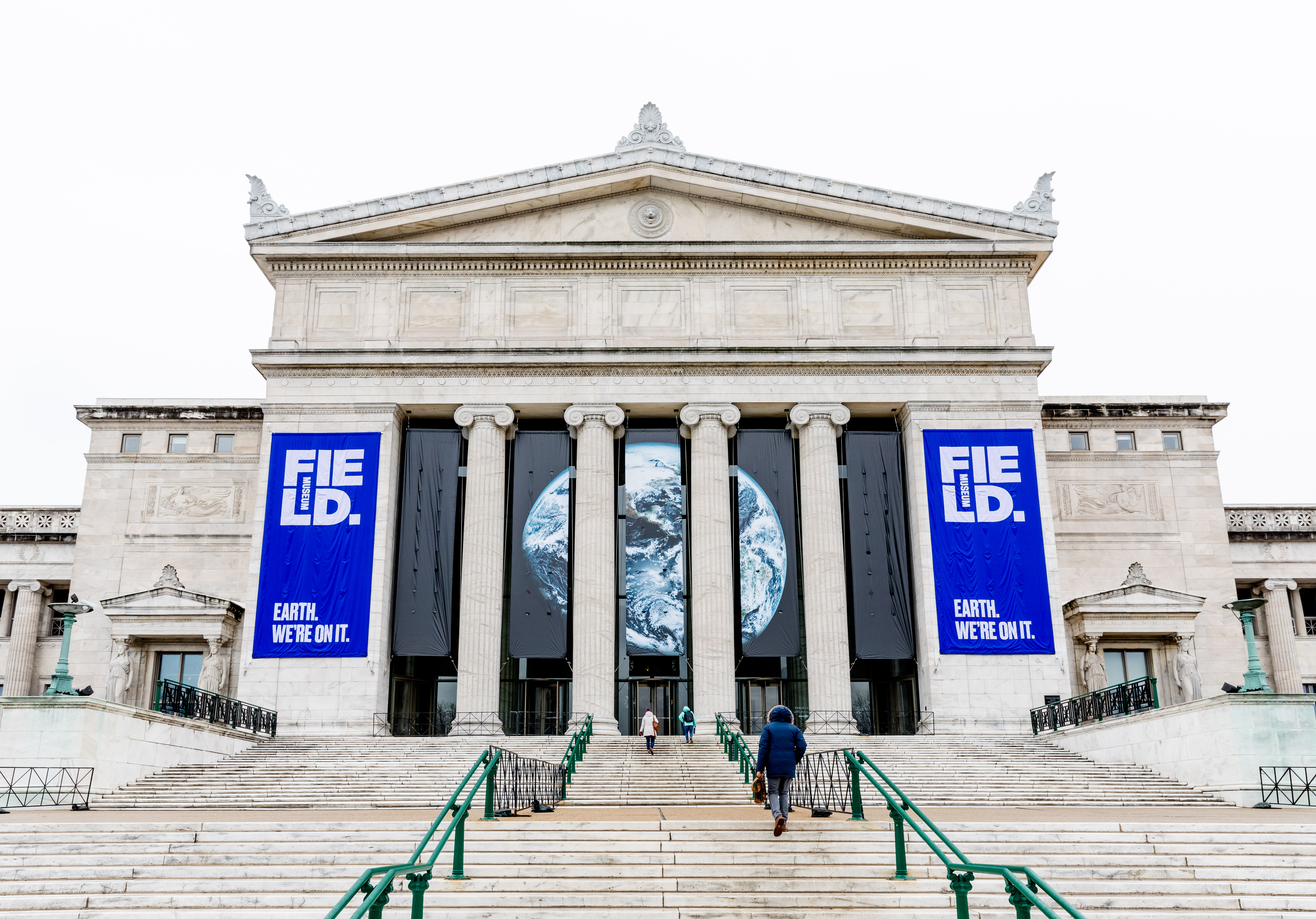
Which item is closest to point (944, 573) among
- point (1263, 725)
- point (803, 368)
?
point (803, 368)

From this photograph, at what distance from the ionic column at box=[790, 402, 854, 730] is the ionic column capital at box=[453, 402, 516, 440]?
933 cm

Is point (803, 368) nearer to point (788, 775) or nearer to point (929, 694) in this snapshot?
point (929, 694)

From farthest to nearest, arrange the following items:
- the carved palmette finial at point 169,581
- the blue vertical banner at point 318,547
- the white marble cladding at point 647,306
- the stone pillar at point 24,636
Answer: the stone pillar at point 24,636 < the white marble cladding at point 647,306 < the carved palmette finial at point 169,581 < the blue vertical banner at point 318,547

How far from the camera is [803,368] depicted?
40.2 metres

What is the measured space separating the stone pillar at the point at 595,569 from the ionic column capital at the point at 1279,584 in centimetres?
2376

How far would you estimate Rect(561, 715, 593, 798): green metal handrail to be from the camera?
24953 millimetres

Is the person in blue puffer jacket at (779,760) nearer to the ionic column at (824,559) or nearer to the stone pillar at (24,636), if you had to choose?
the ionic column at (824,559)

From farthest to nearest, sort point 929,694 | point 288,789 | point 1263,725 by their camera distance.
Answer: point 929,694, point 288,789, point 1263,725

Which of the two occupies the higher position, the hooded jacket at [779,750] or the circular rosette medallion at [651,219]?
the circular rosette medallion at [651,219]

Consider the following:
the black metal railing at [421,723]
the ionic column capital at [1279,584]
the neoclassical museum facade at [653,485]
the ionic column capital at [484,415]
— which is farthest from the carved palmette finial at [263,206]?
the ionic column capital at [1279,584]

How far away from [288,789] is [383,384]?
17.0 meters

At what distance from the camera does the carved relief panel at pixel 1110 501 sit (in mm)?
42188

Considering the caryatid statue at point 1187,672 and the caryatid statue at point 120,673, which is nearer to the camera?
the caryatid statue at point 1187,672

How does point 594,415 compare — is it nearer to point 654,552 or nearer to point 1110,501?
point 654,552
